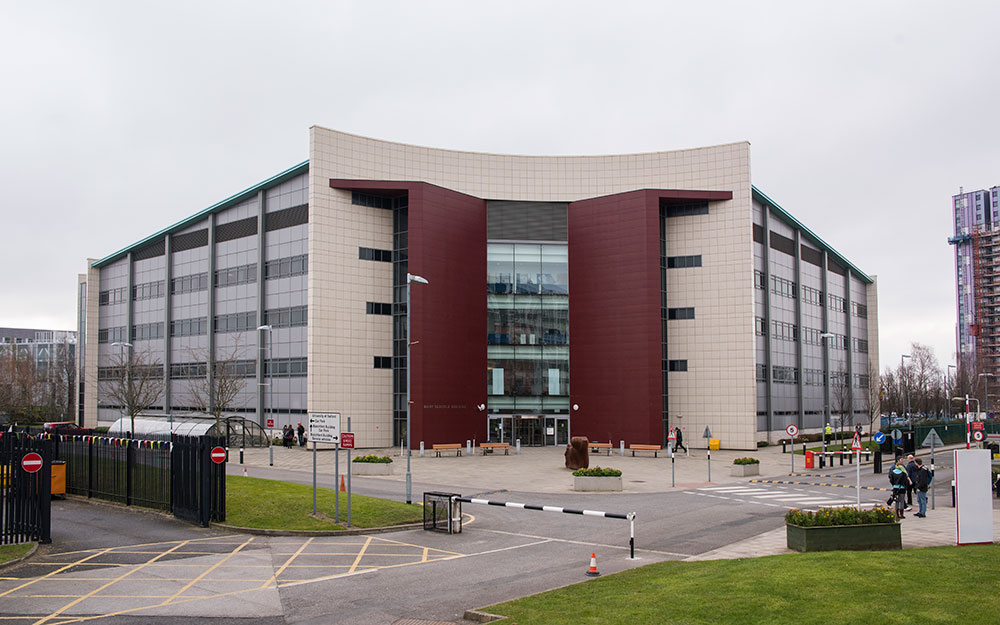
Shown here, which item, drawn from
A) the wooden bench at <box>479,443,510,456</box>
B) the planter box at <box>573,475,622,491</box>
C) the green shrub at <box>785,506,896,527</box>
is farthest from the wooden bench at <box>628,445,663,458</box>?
the green shrub at <box>785,506,896,527</box>

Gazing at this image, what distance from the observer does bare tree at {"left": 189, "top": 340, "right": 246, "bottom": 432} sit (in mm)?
56534

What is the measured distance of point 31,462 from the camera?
17.3 meters

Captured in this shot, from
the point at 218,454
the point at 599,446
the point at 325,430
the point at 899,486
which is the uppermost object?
the point at 325,430

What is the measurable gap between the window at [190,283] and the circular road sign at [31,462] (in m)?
51.1

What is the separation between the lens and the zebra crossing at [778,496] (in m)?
26.0

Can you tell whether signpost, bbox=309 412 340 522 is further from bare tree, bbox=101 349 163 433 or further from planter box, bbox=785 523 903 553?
bare tree, bbox=101 349 163 433

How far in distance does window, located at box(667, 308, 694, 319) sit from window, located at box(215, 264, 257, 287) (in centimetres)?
3259

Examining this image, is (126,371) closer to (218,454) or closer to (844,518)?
(218,454)

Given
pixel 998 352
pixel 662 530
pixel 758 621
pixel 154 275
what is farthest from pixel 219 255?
pixel 998 352

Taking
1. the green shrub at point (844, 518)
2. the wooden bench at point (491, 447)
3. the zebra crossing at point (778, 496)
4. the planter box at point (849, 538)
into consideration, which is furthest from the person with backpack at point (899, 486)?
the wooden bench at point (491, 447)

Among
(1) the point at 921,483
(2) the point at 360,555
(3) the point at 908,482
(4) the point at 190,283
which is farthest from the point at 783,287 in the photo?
(2) the point at 360,555

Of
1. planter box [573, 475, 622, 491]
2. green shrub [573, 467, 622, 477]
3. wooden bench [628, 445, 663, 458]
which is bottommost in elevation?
wooden bench [628, 445, 663, 458]

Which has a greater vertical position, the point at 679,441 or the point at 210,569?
the point at 210,569

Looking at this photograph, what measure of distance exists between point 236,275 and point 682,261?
117 feet
